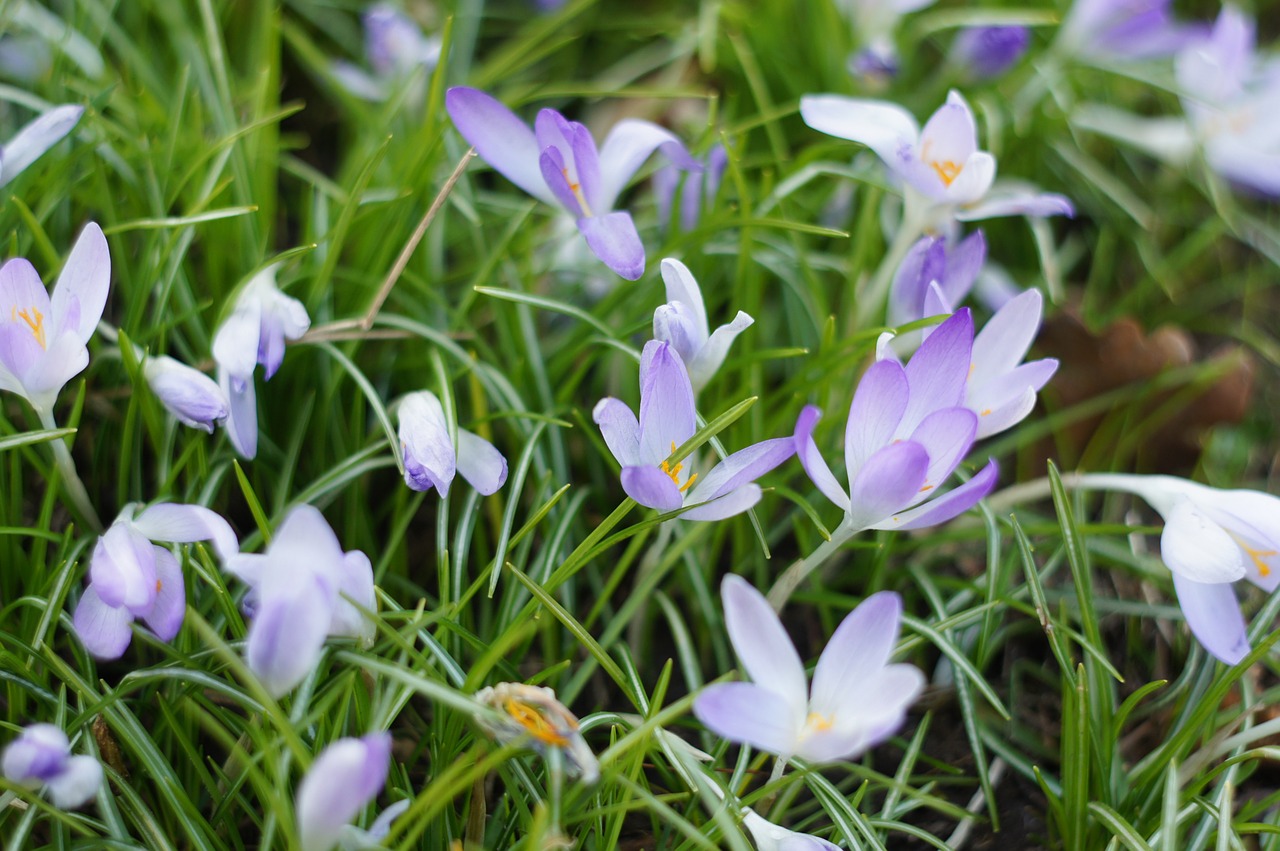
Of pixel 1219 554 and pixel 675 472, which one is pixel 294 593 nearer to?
pixel 675 472

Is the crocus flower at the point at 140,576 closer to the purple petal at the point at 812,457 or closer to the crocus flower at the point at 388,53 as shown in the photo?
the purple petal at the point at 812,457

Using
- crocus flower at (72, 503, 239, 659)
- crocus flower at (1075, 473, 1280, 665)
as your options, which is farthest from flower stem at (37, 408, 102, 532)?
crocus flower at (1075, 473, 1280, 665)

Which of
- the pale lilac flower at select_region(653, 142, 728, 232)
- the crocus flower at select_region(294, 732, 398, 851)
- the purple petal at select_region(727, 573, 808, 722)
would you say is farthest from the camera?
the pale lilac flower at select_region(653, 142, 728, 232)

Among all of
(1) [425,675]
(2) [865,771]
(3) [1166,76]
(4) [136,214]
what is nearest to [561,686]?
(1) [425,675]

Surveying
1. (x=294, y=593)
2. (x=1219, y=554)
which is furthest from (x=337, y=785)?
(x=1219, y=554)

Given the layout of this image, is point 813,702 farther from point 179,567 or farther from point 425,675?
point 179,567

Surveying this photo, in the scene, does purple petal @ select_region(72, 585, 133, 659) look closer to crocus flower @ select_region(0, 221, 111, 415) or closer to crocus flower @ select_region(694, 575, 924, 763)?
crocus flower @ select_region(0, 221, 111, 415)
